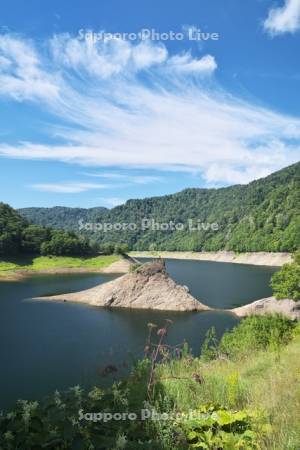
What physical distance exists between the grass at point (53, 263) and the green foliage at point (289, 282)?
7841 centimetres

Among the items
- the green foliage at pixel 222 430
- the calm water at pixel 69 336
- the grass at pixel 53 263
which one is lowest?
the calm water at pixel 69 336

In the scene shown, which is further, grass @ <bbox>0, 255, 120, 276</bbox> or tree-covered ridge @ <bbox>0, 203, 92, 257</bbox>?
tree-covered ridge @ <bbox>0, 203, 92, 257</bbox>

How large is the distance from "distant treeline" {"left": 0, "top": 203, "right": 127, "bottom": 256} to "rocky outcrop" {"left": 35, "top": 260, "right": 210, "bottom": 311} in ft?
217

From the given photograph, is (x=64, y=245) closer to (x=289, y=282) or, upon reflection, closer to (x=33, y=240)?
(x=33, y=240)

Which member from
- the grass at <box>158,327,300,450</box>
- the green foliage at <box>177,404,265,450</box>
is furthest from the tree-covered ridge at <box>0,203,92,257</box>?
the green foliage at <box>177,404,265,450</box>

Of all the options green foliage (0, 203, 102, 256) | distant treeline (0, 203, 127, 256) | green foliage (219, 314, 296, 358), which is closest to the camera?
green foliage (219, 314, 296, 358)

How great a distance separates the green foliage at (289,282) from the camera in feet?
154

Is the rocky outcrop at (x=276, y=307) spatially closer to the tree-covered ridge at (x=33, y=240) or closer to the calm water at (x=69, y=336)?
the calm water at (x=69, y=336)

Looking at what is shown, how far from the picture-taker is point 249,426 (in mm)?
6926

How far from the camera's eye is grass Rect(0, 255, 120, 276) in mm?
114894

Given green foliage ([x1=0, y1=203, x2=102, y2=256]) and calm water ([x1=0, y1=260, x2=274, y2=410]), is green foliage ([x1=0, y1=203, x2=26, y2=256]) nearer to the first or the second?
green foliage ([x1=0, y1=203, x2=102, y2=256])

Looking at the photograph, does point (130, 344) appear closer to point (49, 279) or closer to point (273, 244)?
point (49, 279)

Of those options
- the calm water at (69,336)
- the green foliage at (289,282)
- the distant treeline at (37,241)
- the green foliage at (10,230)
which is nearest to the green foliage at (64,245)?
the distant treeline at (37,241)

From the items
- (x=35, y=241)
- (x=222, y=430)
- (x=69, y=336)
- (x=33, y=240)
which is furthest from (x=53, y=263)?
(x=222, y=430)
